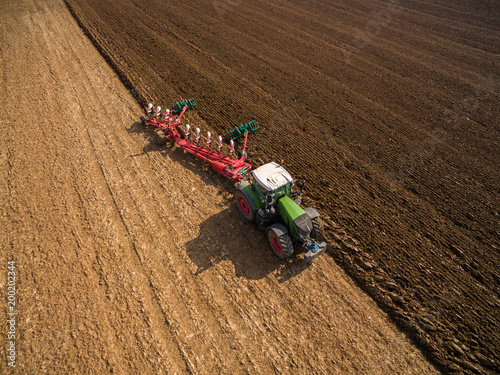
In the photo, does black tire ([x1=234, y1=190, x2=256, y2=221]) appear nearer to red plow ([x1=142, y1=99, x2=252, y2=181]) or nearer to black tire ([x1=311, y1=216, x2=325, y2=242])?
red plow ([x1=142, y1=99, x2=252, y2=181])

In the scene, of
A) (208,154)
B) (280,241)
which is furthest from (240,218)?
(208,154)

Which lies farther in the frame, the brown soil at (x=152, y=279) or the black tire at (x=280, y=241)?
the black tire at (x=280, y=241)

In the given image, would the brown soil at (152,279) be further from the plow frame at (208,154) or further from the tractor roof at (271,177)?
the tractor roof at (271,177)

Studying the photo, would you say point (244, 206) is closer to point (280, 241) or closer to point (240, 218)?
point (240, 218)

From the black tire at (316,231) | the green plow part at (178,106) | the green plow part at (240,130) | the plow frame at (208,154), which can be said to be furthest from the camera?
the green plow part at (178,106)

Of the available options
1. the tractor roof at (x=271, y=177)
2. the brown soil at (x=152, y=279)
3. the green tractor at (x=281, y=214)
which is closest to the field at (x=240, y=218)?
the brown soil at (x=152, y=279)
